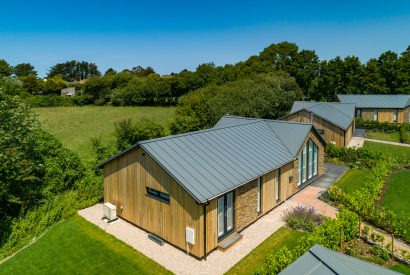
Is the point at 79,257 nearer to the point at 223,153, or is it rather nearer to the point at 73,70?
the point at 223,153

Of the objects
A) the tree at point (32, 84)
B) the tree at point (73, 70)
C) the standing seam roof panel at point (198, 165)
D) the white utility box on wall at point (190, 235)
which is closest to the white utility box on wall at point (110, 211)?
the standing seam roof panel at point (198, 165)

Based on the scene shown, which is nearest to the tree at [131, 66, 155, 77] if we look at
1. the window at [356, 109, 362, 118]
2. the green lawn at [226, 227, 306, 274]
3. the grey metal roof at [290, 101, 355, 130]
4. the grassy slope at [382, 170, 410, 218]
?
the window at [356, 109, 362, 118]

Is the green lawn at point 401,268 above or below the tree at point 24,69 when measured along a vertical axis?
below

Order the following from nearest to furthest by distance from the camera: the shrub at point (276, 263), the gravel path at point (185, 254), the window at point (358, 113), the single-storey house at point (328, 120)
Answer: the shrub at point (276, 263)
the gravel path at point (185, 254)
the single-storey house at point (328, 120)
the window at point (358, 113)

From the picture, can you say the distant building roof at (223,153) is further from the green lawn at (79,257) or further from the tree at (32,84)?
the tree at (32,84)

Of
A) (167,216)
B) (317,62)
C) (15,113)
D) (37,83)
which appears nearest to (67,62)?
(37,83)

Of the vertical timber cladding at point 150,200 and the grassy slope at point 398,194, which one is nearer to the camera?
the vertical timber cladding at point 150,200

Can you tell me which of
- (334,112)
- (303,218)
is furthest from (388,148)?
(303,218)
